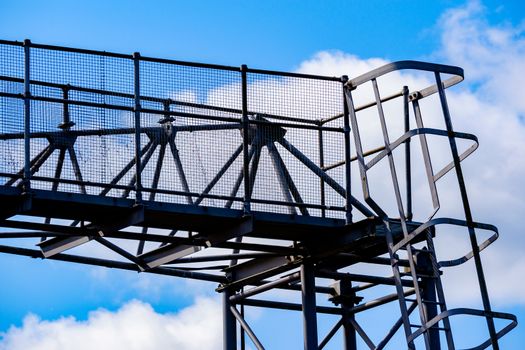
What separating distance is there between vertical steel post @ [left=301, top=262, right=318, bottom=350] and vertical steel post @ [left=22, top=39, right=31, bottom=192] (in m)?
6.53

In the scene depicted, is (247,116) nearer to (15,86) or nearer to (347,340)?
(15,86)

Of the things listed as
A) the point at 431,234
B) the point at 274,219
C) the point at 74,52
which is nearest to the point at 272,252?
the point at 274,219

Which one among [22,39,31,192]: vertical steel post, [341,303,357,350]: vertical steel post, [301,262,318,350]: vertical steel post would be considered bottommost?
[301,262,318,350]: vertical steel post

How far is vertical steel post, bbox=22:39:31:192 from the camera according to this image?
25.8m

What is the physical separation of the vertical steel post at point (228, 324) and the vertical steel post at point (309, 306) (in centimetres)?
274

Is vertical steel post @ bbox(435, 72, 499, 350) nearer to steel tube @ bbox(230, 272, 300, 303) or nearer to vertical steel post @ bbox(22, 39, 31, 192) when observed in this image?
steel tube @ bbox(230, 272, 300, 303)

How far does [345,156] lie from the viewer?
29.2 meters

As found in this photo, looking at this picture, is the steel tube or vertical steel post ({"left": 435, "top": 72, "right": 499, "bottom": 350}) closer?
vertical steel post ({"left": 435, "top": 72, "right": 499, "bottom": 350})

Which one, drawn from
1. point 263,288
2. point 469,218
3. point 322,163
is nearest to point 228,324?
point 263,288

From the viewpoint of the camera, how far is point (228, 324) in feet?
103

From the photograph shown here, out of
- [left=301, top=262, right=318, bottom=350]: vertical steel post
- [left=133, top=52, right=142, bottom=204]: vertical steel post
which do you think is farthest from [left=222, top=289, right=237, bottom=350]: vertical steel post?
[left=133, top=52, right=142, bottom=204]: vertical steel post

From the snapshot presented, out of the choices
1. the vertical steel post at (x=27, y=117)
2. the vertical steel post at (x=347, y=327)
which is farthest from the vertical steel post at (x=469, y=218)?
the vertical steel post at (x=27, y=117)

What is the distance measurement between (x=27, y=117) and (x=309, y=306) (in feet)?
23.3

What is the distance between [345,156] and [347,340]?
210 inches
